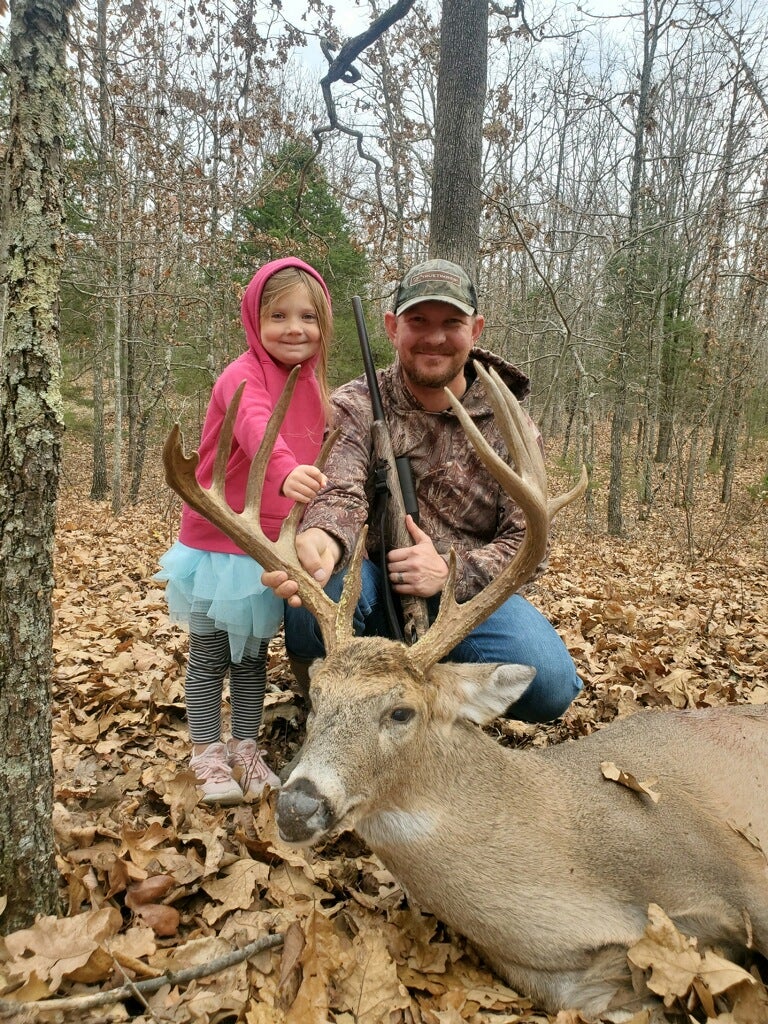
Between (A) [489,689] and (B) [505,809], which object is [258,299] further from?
(B) [505,809]

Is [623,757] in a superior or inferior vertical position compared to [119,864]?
superior

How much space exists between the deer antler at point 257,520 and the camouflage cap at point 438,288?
116 centimetres

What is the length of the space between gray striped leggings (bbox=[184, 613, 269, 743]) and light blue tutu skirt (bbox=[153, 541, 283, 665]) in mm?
72

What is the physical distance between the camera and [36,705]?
7.18 feet

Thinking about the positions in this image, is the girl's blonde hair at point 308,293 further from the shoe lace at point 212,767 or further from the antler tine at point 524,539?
the shoe lace at point 212,767

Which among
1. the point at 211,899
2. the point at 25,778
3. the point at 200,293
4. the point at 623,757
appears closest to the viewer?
the point at 25,778

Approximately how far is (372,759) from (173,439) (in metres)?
1.31

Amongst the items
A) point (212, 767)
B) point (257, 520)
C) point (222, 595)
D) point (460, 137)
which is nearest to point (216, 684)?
point (212, 767)

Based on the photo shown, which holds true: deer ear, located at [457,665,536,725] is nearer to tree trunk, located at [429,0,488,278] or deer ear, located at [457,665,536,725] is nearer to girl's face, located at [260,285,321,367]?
girl's face, located at [260,285,321,367]

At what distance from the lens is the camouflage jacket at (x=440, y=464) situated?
12.0ft

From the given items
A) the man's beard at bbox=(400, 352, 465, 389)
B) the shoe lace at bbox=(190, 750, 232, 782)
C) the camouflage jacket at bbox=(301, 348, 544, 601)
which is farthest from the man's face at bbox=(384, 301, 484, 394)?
the shoe lace at bbox=(190, 750, 232, 782)

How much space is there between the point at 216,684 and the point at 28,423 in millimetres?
1806

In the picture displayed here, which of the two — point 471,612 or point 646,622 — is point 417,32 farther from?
point 471,612

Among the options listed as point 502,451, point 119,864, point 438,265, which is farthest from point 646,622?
point 119,864
